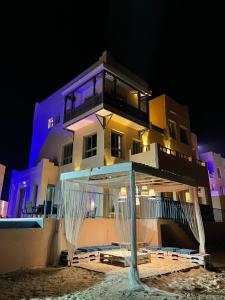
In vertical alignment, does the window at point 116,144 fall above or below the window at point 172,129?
below

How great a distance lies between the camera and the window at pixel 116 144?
49.9ft

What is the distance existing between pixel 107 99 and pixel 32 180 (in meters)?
7.95

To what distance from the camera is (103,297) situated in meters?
5.01

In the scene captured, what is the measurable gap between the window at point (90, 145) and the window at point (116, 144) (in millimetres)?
1142

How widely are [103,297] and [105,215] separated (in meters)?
7.23

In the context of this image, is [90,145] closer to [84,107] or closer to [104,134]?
[104,134]

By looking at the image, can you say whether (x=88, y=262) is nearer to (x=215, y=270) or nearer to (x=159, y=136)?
(x=215, y=270)

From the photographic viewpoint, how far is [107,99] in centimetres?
1432

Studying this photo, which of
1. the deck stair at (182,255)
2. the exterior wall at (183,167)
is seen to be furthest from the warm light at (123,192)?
the exterior wall at (183,167)

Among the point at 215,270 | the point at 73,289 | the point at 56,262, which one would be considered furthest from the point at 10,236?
the point at 215,270

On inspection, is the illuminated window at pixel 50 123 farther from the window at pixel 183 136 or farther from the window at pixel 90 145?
the window at pixel 183 136

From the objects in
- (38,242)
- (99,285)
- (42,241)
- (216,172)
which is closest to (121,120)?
(42,241)

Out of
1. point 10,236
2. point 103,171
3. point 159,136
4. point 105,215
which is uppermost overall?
point 159,136

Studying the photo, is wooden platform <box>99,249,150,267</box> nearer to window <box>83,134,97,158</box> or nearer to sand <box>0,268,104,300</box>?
sand <box>0,268,104,300</box>
